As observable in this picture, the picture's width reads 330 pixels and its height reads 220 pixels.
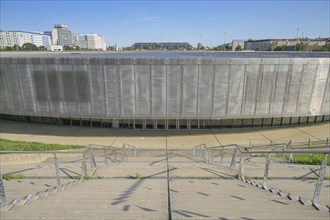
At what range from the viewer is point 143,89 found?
22109mm

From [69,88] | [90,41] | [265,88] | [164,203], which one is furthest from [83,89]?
[90,41]

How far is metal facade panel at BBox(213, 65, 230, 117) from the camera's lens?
21.7 meters

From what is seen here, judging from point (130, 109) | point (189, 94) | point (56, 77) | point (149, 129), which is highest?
point (56, 77)

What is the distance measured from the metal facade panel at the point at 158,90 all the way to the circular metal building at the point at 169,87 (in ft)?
0.29

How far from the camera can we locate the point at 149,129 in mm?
24281

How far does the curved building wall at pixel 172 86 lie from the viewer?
21.7m

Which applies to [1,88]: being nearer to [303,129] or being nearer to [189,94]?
[189,94]

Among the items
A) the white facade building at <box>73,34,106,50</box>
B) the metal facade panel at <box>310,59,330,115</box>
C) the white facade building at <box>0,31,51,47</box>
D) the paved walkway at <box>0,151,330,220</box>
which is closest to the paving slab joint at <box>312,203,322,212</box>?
A: the paved walkway at <box>0,151,330,220</box>

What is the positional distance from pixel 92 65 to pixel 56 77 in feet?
12.6

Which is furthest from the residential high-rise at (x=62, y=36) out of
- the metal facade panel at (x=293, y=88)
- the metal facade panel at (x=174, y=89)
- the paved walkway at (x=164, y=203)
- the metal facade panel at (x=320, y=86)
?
the paved walkway at (x=164, y=203)

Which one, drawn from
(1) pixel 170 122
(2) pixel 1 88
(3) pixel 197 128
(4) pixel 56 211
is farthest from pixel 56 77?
(4) pixel 56 211

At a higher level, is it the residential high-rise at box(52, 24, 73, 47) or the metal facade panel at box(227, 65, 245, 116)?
the residential high-rise at box(52, 24, 73, 47)

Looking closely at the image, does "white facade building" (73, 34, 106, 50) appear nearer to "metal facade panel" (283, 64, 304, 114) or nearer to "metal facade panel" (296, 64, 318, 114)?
"metal facade panel" (283, 64, 304, 114)

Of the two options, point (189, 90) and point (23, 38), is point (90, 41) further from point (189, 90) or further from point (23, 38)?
point (189, 90)
